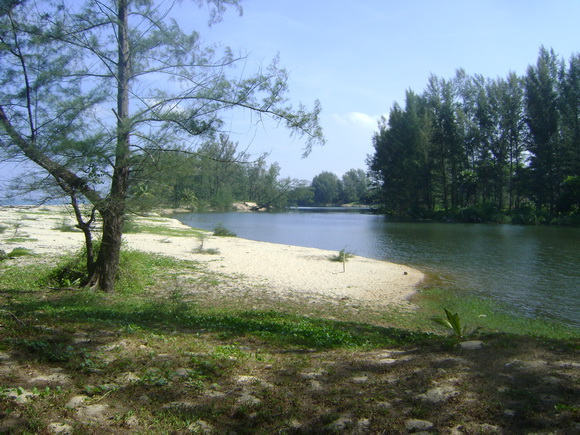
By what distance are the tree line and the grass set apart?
43928 mm

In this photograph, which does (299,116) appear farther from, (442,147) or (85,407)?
(442,147)

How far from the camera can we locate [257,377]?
3.82m

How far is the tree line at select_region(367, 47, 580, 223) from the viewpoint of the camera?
142 ft

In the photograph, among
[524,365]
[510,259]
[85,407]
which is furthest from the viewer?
[510,259]

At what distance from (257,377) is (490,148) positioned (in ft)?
176

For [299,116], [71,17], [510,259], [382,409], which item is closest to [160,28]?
[71,17]

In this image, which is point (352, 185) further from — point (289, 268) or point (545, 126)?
point (289, 268)

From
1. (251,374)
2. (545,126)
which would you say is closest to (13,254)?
(251,374)

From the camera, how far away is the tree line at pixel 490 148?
4325 cm

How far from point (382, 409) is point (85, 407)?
2.15 metres

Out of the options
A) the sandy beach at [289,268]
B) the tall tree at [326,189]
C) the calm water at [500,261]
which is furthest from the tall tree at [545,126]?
the tall tree at [326,189]

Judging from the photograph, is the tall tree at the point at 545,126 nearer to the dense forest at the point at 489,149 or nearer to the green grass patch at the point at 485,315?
the dense forest at the point at 489,149

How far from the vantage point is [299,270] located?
15203 mm

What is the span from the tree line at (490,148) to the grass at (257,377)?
43.9m
